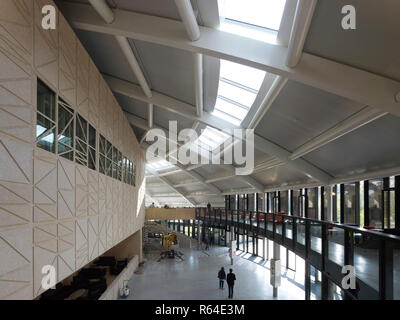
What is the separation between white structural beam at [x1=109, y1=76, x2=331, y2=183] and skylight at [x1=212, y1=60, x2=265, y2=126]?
1.58 feet

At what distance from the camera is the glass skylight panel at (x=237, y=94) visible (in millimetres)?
10766

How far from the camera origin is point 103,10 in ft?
20.8

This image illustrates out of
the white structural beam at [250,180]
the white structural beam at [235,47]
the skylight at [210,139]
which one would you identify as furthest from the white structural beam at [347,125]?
the white structural beam at [250,180]

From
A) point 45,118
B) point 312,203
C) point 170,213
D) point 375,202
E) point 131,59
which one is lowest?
point 170,213

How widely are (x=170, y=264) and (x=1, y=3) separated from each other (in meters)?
20.3

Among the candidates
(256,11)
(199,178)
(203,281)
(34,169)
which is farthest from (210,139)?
(34,169)

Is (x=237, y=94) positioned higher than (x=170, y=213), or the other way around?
(x=237, y=94)

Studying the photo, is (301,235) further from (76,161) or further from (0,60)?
(0,60)

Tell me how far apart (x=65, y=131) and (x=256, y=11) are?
5411mm

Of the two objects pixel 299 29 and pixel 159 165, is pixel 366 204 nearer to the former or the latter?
pixel 299 29

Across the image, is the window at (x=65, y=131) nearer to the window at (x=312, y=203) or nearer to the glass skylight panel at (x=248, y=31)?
the glass skylight panel at (x=248, y=31)

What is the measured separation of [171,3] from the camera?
629cm

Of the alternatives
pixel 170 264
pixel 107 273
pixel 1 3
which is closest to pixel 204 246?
pixel 170 264

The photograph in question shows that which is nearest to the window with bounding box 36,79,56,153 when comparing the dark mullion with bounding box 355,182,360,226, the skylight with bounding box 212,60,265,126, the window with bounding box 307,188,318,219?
the skylight with bounding box 212,60,265,126
